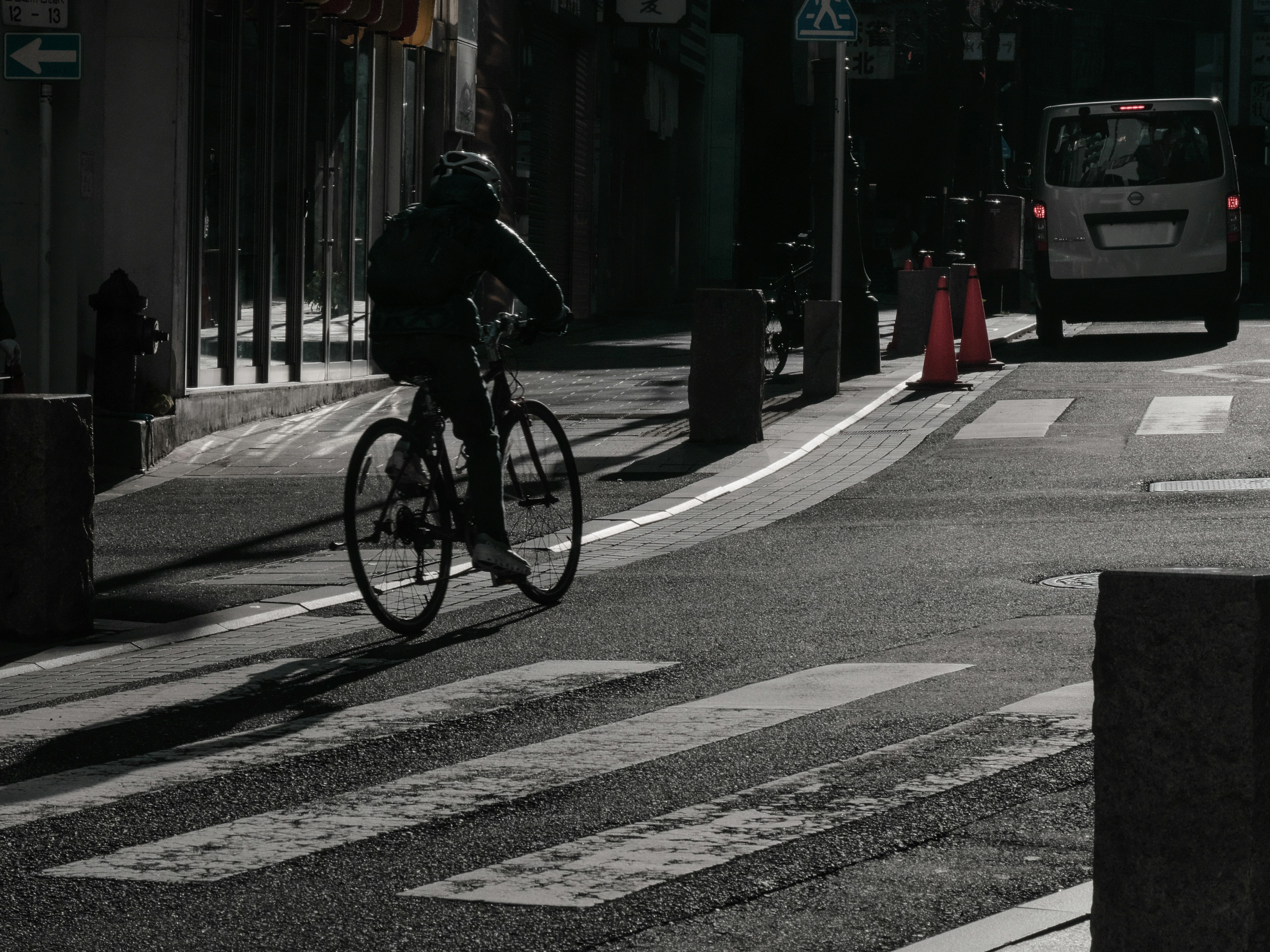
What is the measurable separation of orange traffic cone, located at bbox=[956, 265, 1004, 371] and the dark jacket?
12087 mm

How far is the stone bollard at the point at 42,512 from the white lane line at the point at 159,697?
1003 mm

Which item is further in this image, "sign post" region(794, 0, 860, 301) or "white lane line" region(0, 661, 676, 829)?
"sign post" region(794, 0, 860, 301)

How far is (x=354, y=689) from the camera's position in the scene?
21.5ft

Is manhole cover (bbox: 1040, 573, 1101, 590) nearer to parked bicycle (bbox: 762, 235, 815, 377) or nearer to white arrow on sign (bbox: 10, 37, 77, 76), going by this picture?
white arrow on sign (bbox: 10, 37, 77, 76)

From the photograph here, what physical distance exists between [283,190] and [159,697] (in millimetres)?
10771

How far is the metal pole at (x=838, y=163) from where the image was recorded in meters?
18.1

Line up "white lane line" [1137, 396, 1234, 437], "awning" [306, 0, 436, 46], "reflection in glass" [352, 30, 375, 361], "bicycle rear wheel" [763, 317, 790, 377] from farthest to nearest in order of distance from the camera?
"bicycle rear wheel" [763, 317, 790, 377]
"reflection in glass" [352, 30, 375, 361]
"awning" [306, 0, 436, 46]
"white lane line" [1137, 396, 1234, 437]

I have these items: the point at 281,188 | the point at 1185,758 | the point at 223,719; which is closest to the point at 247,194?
the point at 281,188

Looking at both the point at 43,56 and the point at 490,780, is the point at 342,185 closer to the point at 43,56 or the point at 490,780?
the point at 43,56

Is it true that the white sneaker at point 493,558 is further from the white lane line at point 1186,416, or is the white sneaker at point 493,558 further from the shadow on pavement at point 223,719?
the white lane line at point 1186,416

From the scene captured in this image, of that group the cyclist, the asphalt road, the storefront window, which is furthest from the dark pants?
the storefront window

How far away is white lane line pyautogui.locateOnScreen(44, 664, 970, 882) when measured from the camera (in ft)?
15.0

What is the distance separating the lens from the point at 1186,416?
47.8ft

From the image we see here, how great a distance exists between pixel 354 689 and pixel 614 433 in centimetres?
778
